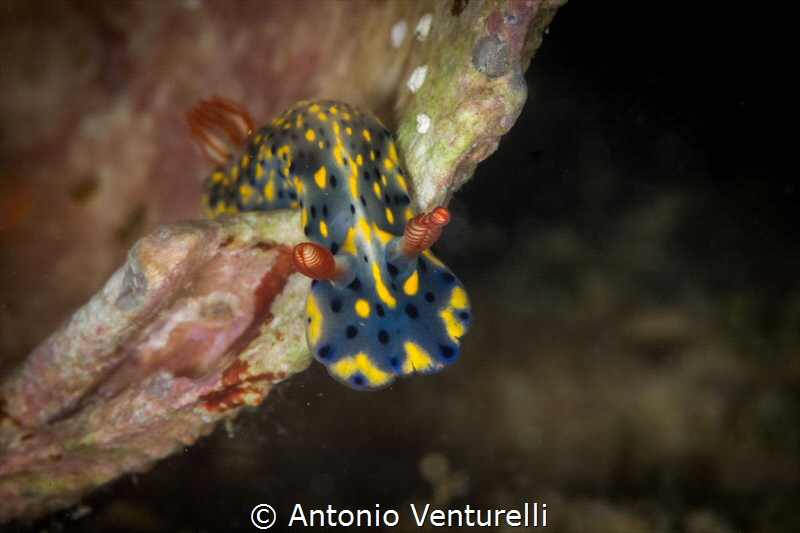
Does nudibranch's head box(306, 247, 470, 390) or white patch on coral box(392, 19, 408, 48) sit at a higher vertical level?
white patch on coral box(392, 19, 408, 48)

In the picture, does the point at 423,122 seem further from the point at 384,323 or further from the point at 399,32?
the point at 384,323

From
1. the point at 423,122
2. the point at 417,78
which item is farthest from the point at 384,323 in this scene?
the point at 417,78

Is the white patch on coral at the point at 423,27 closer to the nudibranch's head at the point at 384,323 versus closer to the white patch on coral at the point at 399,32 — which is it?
the white patch on coral at the point at 399,32

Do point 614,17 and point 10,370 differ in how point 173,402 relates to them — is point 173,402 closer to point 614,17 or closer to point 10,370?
point 10,370

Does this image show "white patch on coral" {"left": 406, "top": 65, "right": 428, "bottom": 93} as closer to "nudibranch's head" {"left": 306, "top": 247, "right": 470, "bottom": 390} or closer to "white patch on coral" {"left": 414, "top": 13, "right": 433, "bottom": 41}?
"white patch on coral" {"left": 414, "top": 13, "right": 433, "bottom": 41}

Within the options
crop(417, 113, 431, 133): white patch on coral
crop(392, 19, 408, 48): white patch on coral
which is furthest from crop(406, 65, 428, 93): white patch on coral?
crop(392, 19, 408, 48): white patch on coral

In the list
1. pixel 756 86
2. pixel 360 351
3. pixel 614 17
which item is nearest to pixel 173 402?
pixel 360 351

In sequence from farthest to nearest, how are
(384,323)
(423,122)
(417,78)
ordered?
(417,78) → (423,122) → (384,323)

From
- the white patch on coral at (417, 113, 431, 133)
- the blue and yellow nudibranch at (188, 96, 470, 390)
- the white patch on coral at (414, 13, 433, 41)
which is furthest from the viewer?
the white patch on coral at (414, 13, 433, 41)
